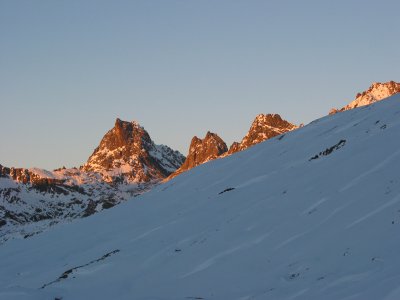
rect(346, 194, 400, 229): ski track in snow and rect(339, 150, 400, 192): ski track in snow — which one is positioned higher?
rect(339, 150, 400, 192): ski track in snow

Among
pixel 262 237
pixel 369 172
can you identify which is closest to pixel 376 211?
pixel 262 237

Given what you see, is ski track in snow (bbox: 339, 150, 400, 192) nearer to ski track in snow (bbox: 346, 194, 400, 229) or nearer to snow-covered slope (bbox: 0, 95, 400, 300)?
snow-covered slope (bbox: 0, 95, 400, 300)

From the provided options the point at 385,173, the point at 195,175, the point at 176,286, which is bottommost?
the point at 176,286

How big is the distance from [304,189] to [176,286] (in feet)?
34.1

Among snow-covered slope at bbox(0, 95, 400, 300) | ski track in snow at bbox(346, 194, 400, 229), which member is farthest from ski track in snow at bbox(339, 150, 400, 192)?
ski track in snow at bbox(346, 194, 400, 229)

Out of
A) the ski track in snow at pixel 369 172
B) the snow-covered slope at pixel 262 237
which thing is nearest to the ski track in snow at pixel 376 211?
the snow-covered slope at pixel 262 237

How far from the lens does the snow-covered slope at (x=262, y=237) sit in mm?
17797

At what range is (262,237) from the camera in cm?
2405

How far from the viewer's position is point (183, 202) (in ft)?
137

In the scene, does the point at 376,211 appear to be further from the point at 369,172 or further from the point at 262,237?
the point at 369,172

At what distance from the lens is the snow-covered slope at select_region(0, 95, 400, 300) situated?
58.4 feet

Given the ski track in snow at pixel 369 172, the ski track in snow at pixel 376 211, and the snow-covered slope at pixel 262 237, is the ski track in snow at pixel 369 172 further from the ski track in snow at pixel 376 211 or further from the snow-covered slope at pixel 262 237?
the ski track in snow at pixel 376 211

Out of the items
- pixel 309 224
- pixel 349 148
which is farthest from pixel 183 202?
pixel 309 224

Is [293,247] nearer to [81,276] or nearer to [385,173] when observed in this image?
[385,173]
